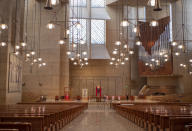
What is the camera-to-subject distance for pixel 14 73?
52.7 feet

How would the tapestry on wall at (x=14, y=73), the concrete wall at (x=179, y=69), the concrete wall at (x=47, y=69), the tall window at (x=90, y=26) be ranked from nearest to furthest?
the tapestry on wall at (x=14, y=73) < the concrete wall at (x=47, y=69) < the concrete wall at (x=179, y=69) < the tall window at (x=90, y=26)

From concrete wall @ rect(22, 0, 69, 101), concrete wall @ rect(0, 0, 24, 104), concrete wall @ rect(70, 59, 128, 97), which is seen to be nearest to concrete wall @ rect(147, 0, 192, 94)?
concrete wall @ rect(70, 59, 128, 97)

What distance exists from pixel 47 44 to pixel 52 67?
2.80 meters

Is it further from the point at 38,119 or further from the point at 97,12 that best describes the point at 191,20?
the point at 38,119

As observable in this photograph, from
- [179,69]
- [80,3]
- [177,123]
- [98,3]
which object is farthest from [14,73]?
[179,69]

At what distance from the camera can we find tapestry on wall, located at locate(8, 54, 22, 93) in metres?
15.3

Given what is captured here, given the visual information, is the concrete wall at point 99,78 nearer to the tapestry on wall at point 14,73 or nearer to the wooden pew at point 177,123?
the tapestry on wall at point 14,73

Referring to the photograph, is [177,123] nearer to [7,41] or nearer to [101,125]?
[101,125]

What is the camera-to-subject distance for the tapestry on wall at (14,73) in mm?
15305

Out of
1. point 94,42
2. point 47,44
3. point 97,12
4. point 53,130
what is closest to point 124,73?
point 94,42

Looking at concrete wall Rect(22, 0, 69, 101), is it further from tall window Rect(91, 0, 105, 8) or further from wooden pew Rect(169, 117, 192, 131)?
wooden pew Rect(169, 117, 192, 131)

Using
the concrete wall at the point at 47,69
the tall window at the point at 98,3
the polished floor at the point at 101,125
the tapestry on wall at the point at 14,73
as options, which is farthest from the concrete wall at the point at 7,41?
the tall window at the point at 98,3

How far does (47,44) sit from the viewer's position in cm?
2567

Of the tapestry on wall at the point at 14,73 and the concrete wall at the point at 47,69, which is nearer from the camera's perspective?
the tapestry on wall at the point at 14,73
